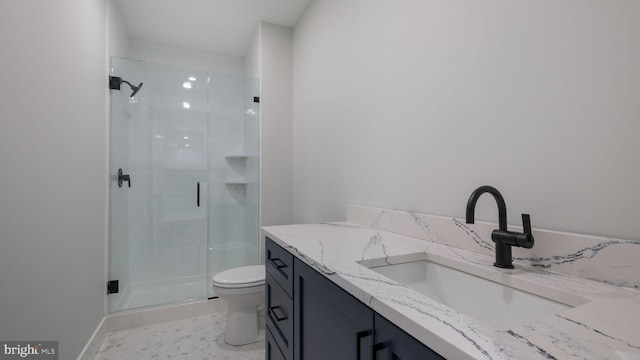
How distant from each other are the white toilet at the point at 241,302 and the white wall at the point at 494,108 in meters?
0.77

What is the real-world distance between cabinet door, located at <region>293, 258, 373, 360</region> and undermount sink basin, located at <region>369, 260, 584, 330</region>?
7.8 inches

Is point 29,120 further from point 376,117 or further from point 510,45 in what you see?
point 510,45

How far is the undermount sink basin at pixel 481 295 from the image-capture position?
2.23 feet


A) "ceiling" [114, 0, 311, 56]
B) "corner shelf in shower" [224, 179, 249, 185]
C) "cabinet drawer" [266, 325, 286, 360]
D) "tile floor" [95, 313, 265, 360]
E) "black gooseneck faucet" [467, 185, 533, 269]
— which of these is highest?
"ceiling" [114, 0, 311, 56]

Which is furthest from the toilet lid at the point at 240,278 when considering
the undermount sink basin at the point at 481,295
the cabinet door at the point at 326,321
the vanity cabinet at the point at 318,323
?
the undermount sink basin at the point at 481,295

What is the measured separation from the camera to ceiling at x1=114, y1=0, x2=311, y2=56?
2363 mm

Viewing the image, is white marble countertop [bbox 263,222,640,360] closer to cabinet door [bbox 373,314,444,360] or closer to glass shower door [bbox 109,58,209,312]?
cabinet door [bbox 373,314,444,360]

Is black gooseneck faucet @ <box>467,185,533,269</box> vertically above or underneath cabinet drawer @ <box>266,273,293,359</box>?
above

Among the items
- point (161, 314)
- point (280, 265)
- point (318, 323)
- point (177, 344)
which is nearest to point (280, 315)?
point (280, 265)

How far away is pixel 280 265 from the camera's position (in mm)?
1217

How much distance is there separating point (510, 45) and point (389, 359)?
0.98 metres

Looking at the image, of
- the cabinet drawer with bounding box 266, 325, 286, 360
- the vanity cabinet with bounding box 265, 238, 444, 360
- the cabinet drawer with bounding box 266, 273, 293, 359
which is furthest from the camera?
the cabinet drawer with bounding box 266, 325, 286, 360

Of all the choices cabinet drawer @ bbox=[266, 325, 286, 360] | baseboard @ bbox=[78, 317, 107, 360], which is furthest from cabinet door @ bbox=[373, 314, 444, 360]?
baseboard @ bbox=[78, 317, 107, 360]

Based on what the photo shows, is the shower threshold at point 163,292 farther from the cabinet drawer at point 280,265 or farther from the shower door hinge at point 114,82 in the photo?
the shower door hinge at point 114,82
